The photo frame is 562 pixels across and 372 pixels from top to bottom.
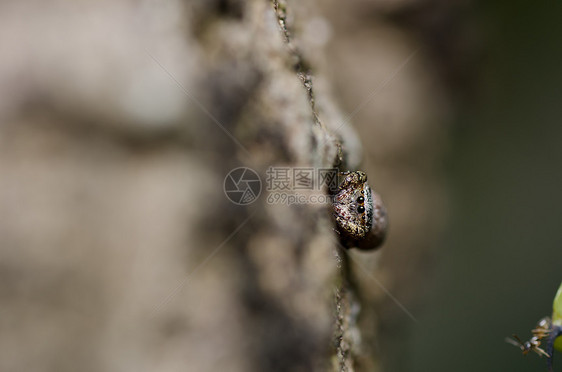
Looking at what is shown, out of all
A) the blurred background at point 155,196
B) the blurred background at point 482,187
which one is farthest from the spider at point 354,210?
the blurred background at point 482,187

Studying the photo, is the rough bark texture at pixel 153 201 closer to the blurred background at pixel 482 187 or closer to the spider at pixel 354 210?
the spider at pixel 354 210

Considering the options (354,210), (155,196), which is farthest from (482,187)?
(155,196)

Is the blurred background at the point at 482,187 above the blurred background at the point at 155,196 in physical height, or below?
above

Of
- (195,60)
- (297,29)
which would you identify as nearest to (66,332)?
(195,60)

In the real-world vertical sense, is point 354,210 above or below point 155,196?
above

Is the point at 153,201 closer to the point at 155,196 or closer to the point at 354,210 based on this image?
the point at 155,196

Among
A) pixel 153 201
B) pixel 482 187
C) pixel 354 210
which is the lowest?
pixel 153 201
